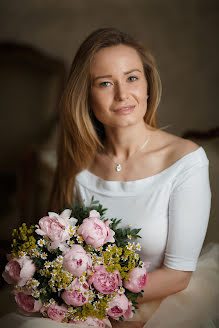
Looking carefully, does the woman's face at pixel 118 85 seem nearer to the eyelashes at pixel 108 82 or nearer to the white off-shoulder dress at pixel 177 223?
the eyelashes at pixel 108 82

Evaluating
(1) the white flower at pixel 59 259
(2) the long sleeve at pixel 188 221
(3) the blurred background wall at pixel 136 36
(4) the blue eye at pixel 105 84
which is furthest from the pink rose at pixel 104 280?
(3) the blurred background wall at pixel 136 36

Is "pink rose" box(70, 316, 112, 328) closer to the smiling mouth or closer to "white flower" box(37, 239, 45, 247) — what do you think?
"white flower" box(37, 239, 45, 247)

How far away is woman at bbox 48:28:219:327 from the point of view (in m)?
1.64

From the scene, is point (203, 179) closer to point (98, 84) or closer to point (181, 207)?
point (181, 207)

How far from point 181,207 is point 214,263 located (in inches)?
16.1

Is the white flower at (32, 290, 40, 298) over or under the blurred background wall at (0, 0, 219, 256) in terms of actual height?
under

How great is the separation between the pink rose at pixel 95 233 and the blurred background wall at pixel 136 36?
5.60 ft

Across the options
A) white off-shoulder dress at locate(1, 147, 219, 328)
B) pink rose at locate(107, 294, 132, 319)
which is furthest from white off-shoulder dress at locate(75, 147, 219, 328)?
pink rose at locate(107, 294, 132, 319)

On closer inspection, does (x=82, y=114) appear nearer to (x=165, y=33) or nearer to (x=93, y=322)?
(x=93, y=322)

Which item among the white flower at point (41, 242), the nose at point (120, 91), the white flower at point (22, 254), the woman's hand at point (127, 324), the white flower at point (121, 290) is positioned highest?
the nose at point (120, 91)

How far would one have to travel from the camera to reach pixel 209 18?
2752 mm

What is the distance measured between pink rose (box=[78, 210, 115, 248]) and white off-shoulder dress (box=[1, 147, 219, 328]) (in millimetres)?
338

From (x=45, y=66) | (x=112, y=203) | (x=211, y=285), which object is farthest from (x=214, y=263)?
(x=45, y=66)

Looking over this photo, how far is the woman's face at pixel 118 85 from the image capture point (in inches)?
68.0
